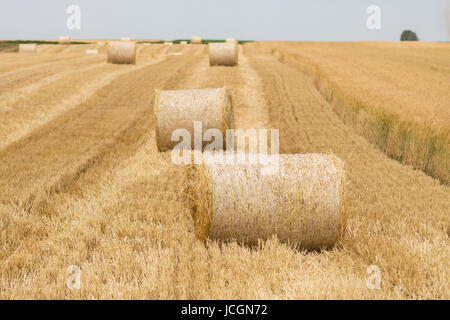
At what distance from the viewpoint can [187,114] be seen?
8578 mm

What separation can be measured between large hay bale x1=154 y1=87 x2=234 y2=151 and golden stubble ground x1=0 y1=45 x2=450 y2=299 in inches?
21.5

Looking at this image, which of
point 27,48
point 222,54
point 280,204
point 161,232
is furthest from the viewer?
point 27,48

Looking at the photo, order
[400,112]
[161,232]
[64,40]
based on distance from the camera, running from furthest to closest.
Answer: [64,40]
[400,112]
[161,232]

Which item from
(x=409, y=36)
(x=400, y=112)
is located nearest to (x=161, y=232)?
(x=400, y=112)

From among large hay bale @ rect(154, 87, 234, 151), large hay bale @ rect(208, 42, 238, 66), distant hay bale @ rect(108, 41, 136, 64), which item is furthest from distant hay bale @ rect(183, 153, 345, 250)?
distant hay bale @ rect(108, 41, 136, 64)

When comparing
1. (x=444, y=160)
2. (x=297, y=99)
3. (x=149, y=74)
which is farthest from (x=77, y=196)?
(x=149, y=74)

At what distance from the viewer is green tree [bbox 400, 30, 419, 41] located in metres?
98.2

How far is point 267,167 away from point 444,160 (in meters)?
4.55

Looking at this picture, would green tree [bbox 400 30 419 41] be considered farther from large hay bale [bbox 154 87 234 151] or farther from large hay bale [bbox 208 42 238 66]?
large hay bale [bbox 154 87 234 151]

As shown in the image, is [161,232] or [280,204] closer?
[280,204]

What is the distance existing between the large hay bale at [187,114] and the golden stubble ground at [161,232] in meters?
0.55

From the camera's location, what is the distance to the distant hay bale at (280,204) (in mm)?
4207

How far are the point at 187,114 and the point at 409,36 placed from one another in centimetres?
10422

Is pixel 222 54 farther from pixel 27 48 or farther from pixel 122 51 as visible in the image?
pixel 27 48
